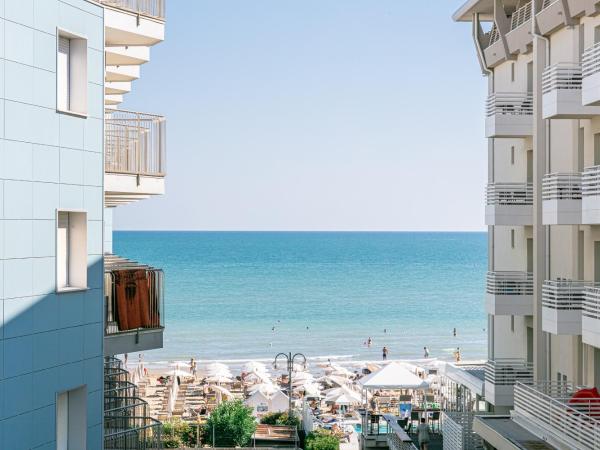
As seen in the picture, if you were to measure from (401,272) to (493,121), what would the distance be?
15809 centimetres

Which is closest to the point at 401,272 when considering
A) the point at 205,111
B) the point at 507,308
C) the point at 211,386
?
the point at 205,111

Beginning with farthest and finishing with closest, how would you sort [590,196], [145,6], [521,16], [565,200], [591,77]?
[521,16]
[565,200]
[145,6]
[590,196]
[591,77]

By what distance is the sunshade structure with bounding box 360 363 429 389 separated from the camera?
35875 mm

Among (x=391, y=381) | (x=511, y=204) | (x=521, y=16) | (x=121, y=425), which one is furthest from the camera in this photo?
(x=391, y=381)

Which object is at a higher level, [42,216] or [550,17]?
[550,17]

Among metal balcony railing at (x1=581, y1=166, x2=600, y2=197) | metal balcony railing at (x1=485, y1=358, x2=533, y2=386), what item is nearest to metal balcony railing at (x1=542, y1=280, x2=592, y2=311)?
metal balcony railing at (x1=581, y1=166, x2=600, y2=197)

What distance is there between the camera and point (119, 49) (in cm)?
2186

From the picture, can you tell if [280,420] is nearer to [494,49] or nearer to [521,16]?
[494,49]

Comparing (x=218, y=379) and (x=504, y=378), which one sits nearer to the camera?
(x=504, y=378)

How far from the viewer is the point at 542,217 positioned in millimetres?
23953

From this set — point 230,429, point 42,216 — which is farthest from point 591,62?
point 230,429

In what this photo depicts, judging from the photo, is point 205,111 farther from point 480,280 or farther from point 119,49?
point 119,49

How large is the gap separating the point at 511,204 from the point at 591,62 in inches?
328

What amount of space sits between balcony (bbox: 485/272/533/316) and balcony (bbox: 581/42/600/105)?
8995 mm
